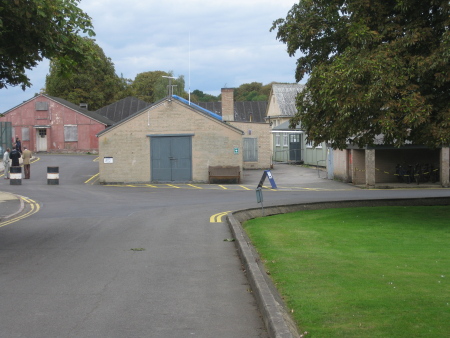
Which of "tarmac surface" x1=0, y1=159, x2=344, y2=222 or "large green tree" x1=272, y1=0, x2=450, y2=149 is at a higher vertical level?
"large green tree" x1=272, y1=0, x2=450, y2=149

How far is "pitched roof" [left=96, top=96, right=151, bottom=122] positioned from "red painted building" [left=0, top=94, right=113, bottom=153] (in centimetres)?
1014

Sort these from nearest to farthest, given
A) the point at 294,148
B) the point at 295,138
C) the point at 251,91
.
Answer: the point at 295,138, the point at 294,148, the point at 251,91

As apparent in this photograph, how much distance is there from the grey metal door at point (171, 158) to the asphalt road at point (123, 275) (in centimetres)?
1476

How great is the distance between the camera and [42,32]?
14398 millimetres

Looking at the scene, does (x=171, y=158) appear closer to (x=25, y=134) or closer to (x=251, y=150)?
(x=251, y=150)

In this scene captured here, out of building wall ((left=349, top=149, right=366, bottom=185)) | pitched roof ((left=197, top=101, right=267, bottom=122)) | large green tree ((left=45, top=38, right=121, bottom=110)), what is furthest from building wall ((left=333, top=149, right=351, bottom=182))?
large green tree ((left=45, top=38, right=121, bottom=110))

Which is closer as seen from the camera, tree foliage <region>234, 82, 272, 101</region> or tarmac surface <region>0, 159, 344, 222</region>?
tarmac surface <region>0, 159, 344, 222</region>

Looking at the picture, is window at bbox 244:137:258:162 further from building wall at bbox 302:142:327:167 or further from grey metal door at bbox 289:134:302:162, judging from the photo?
grey metal door at bbox 289:134:302:162

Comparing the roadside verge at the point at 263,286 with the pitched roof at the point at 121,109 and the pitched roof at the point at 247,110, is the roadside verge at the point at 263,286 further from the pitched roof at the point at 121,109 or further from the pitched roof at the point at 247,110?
the pitched roof at the point at 247,110

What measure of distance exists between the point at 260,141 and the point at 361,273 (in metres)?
41.5

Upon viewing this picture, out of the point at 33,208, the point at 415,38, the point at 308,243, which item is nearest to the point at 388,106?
the point at 415,38

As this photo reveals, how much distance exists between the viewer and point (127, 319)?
7332 millimetres

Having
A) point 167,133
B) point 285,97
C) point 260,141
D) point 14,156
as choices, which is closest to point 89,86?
point 285,97

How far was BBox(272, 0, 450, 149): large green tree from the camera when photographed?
57.4ft
